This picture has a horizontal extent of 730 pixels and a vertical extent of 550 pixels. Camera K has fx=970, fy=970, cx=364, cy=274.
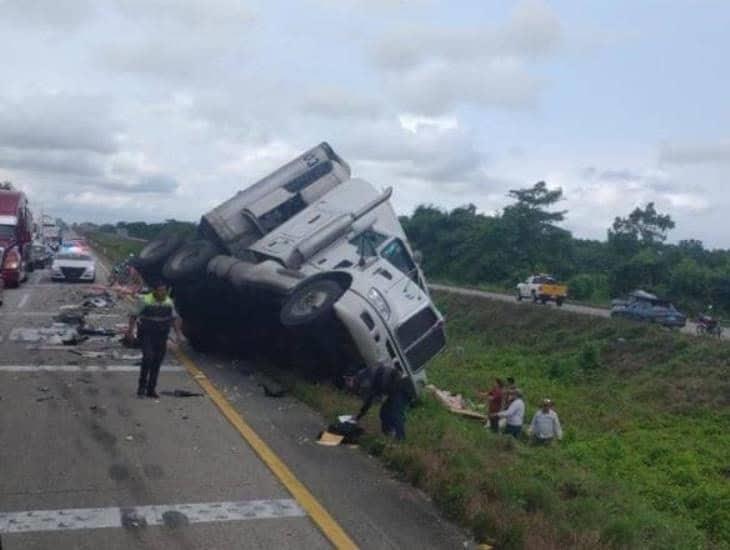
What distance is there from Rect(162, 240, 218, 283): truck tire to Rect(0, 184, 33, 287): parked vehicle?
55.7 feet

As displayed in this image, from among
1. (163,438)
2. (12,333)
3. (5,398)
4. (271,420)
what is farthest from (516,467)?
(12,333)

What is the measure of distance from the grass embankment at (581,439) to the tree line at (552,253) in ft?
45.2

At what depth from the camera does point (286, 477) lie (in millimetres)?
8430

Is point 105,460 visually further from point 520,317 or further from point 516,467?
point 520,317

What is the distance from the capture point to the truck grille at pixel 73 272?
3716 cm

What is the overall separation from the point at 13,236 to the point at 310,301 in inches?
949

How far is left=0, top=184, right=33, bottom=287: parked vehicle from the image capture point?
32.5 metres

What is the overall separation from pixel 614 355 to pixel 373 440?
2243cm

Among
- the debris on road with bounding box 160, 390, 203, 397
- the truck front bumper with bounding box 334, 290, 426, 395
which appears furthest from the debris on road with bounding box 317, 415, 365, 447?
the debris on road with bounding box 160, 390, 203, 397

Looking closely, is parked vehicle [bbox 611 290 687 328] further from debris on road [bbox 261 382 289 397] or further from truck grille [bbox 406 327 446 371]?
debris on road [bbox 261 382 289 397]

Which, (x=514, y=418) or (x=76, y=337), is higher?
(x=514, y=418)

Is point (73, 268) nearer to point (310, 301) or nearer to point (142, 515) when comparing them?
point (310, 301)

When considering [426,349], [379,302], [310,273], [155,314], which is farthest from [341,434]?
[310,273]

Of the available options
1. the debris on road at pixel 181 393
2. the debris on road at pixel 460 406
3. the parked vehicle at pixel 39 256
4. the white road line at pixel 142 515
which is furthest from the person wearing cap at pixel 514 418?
the parked vehicle at pixel 39 256
